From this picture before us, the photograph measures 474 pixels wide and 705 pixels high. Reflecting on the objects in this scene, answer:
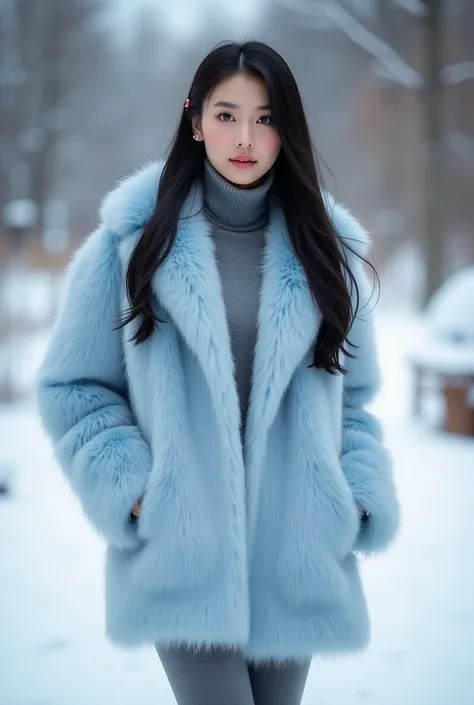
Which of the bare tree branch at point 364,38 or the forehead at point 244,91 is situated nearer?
the forehead at point 244,91

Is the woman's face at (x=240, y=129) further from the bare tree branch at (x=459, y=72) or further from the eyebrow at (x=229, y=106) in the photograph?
the bare tree branch at (x=459, y=72)

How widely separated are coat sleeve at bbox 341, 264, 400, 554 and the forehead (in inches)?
18.9

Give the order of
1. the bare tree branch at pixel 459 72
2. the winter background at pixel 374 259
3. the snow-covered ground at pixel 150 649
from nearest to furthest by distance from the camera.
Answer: the snow-covered ground at pixel 150 649
the winter background at pixel 374 259
the bare tree branch at pixel 459 72

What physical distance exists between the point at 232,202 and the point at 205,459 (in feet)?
1.97

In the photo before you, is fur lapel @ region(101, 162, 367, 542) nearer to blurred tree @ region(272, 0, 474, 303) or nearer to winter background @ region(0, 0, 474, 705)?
winter background @ region(0, 0, 474, 705)

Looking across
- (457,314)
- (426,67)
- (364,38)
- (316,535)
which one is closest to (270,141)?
(316,535)

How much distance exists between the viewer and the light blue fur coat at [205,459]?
1.54 m

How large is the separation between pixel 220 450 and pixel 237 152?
656mm

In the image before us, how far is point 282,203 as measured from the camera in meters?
1.82

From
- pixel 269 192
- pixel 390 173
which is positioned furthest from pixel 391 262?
pixel 269 192

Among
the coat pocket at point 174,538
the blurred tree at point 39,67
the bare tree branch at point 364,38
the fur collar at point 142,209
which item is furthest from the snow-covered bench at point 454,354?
the blurred tree at point 39,67

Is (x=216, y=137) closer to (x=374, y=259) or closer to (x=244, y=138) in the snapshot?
(x=244, y=138)

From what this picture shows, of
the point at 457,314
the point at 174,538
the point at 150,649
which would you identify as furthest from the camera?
the point at 457,314

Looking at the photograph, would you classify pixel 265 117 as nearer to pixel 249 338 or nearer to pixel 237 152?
pixel 237 152
